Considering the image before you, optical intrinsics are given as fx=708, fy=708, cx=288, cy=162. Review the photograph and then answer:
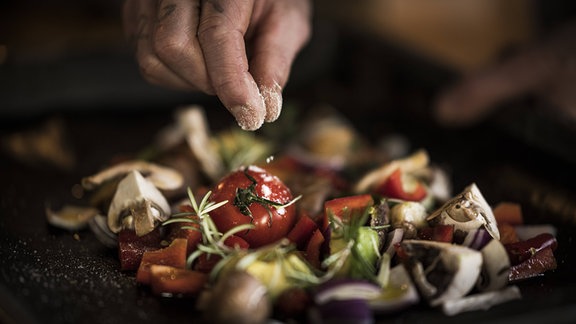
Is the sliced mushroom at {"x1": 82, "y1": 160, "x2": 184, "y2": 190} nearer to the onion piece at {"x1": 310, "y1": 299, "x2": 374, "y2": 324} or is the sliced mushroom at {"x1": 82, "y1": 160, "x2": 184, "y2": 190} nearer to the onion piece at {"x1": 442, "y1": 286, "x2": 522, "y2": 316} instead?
the onion piece at {"x1": 310, "y1": 299, "x2": 374, "y2": 324}

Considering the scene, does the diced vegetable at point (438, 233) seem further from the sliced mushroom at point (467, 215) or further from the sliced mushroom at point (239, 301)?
the sliced mushroom at point (239, 301)

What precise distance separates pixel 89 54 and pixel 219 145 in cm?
143

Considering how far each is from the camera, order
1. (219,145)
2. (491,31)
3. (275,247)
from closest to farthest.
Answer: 1. (275,247)
2. (219,145)
3. (491,31)

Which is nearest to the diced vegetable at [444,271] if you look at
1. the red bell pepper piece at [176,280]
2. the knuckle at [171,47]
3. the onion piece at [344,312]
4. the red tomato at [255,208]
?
the onion piece at [344,312]

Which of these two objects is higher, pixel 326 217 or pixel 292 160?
pixel 326 217

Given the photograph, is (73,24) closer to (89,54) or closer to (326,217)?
(89,54)

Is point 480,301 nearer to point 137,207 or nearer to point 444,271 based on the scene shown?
point 444,271

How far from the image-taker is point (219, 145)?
340 cm

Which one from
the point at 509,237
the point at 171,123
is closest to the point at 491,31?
the point at 171,123

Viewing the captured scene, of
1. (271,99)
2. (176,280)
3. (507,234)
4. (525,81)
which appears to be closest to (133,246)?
(176,280)

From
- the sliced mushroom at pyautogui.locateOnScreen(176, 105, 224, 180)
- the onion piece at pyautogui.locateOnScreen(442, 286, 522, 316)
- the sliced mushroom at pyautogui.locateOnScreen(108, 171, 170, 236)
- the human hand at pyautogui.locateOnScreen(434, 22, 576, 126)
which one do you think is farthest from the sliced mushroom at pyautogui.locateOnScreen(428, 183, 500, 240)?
the human hand at pyautogui.locateOnScreen(434, 22, 576, 126)

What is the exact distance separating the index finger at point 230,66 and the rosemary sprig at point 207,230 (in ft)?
0.99

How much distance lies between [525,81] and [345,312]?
2251 mm

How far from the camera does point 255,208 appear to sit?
236 cm
